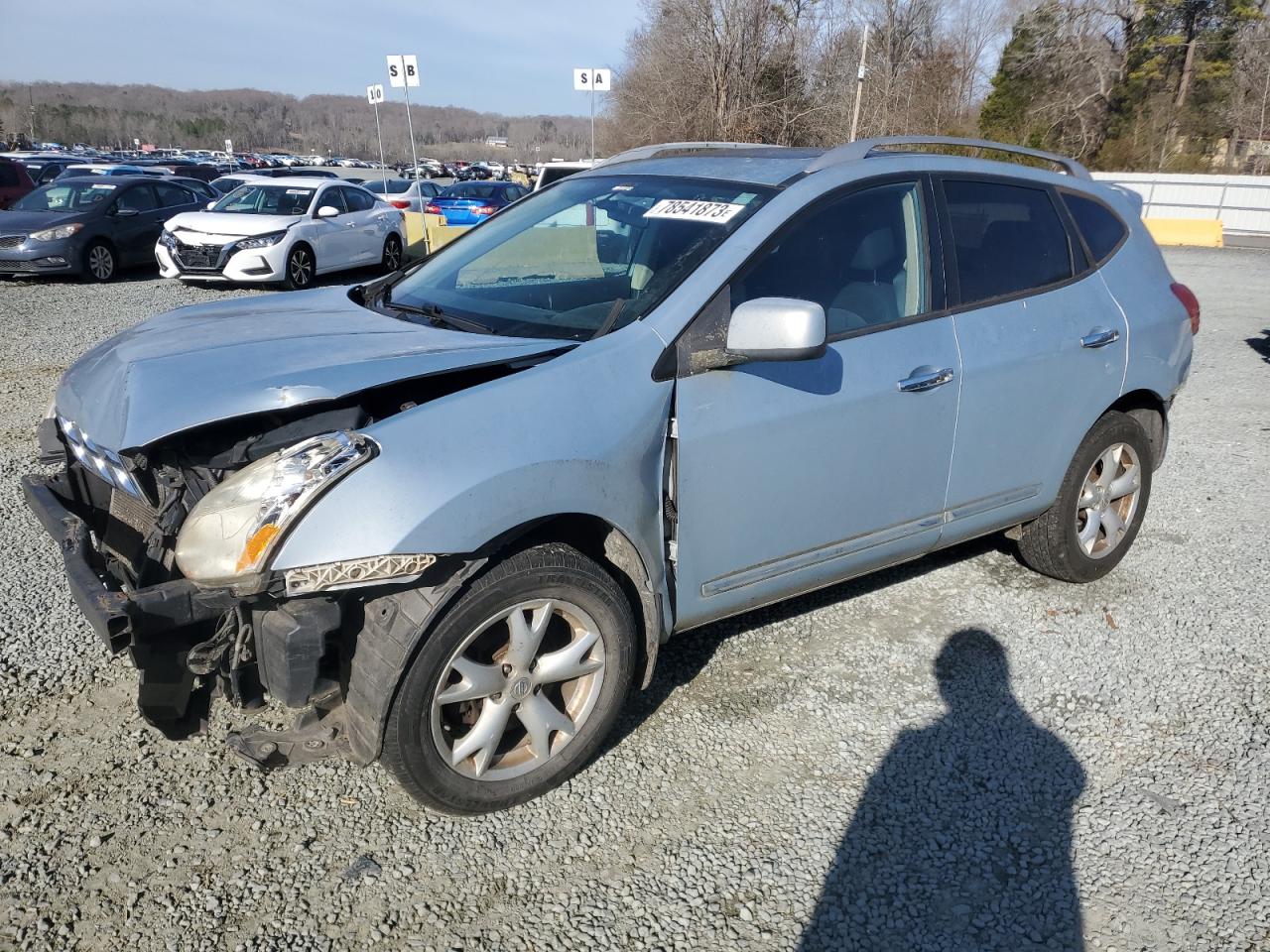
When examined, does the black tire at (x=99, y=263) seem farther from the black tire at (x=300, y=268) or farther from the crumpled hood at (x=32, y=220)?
the black tire at (x=300, y=268)

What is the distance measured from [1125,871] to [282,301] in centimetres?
339

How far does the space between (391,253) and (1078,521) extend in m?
13.7

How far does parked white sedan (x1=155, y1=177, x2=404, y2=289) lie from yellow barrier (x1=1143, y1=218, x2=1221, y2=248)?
746 inches

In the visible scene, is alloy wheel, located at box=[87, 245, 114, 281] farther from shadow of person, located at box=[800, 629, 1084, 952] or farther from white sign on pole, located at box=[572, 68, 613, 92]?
shadow of person, located at box=[800, 629, 1084, 952]

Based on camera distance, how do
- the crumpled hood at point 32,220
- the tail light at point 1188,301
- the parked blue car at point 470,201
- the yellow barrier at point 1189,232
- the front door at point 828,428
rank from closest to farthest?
the front door at point 828,428
the tail light at point 1188,301
the crumpled hood at point 32,220
the parked blue car at point 470,201
the yellow barrier at point 1189,232

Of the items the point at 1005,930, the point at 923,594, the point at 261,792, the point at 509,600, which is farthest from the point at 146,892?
the point at 923,594

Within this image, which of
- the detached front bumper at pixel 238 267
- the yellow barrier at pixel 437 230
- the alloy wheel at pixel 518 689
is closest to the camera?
the alloy wheel at pixel 518 689

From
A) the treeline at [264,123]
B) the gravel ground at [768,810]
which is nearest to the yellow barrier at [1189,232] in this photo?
the gravel ground at [768,810]

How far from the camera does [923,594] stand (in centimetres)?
411

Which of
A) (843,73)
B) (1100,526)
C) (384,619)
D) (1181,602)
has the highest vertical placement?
(843,73)

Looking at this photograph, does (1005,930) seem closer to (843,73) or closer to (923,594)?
(923,594)

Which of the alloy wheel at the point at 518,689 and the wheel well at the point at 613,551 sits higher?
the wheel well at the point at 613,551

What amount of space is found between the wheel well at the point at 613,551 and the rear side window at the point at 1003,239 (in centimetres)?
168

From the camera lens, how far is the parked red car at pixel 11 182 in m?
16.6
